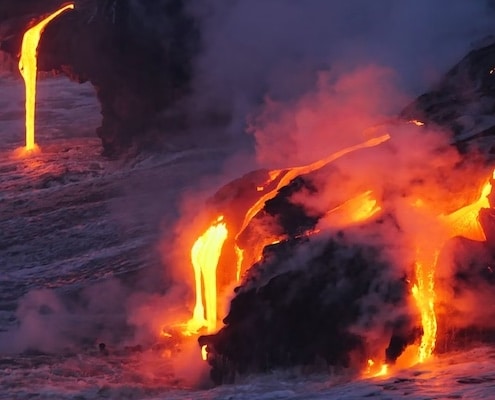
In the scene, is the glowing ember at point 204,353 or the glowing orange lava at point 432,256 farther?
the glowing ember at point 204,353

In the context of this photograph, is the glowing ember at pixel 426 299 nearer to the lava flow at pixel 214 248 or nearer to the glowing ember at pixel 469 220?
the glowing ember at pixel 469 220

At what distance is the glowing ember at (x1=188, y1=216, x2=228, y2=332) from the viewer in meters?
9.11

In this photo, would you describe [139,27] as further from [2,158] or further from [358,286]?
[358,286]

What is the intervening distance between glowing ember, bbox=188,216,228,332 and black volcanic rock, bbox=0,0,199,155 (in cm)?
570

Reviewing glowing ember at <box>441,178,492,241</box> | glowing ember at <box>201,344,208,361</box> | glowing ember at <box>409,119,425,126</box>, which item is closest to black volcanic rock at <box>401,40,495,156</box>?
glowing ember at <box>409,119,425,126</box>

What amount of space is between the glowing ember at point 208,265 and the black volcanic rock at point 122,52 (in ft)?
18.7

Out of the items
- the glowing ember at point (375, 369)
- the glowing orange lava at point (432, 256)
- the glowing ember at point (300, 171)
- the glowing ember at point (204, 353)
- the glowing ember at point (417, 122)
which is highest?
the glowing ember at point (417, 122)

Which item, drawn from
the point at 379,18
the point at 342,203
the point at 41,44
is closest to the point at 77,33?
the point at 41,44

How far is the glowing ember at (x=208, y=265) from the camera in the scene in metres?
9.11

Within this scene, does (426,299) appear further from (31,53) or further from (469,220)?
(31,53)

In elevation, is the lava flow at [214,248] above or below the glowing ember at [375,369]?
above

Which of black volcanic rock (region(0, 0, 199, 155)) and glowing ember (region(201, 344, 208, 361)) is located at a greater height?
black volcanic rock (region(0, 0, 199, 155))

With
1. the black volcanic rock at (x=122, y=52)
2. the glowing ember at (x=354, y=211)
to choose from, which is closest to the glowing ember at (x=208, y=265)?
the glowing ember at (x=354, y=211)

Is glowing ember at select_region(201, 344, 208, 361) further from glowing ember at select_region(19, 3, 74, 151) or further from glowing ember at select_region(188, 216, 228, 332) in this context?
glowing ember at select_region(19, 3, 74, 151)
